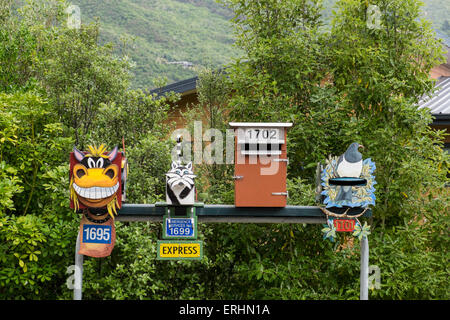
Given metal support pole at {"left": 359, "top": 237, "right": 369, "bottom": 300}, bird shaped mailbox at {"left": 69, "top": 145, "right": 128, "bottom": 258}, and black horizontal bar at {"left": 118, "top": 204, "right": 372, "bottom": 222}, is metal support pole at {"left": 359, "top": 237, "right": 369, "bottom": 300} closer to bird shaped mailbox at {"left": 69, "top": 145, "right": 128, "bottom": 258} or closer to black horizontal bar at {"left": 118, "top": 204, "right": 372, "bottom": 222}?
black horizontal bar at {"left": 118, "top": 204, "right": 372, "bottom": 222}

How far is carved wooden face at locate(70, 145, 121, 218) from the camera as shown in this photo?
20.8ft

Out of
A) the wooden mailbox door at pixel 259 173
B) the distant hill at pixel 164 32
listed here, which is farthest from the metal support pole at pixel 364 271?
the distant hill at pixel 164 32

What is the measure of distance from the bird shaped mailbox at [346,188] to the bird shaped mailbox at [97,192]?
2561 mm

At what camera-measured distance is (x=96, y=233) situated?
6586 millimetres

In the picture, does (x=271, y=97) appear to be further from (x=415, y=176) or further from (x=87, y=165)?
(x=87, y=165)

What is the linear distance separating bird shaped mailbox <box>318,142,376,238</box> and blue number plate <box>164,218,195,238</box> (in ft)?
5.56

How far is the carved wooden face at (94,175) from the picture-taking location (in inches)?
250

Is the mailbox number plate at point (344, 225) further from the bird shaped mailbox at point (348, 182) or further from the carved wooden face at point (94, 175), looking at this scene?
the carved wooden face at point (94, 175)

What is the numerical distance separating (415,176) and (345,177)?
1.90m

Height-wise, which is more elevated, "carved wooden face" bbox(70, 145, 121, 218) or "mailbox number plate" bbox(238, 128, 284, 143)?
"mailbox number plate" bbox(238, 128, 284, 143)

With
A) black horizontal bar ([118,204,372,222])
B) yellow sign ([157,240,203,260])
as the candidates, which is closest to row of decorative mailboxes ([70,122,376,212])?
black horizontal bar ([118,204,372,222])

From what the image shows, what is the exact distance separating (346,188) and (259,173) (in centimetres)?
111

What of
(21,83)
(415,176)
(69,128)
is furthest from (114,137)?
(415,176)

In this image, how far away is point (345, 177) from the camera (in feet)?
21.7
